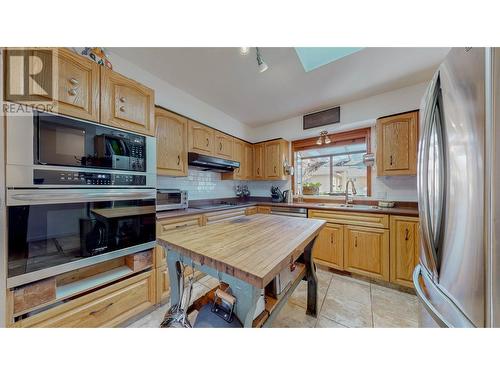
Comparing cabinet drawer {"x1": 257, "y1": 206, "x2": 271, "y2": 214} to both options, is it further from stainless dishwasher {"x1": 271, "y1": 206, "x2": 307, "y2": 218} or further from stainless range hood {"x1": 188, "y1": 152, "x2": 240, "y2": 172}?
stainless range hood {"x1": 188, "y1": 152, "x2": 240, "y2": 172}

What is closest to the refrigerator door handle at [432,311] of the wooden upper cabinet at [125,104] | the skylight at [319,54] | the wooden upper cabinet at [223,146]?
the skylight at [319,54]

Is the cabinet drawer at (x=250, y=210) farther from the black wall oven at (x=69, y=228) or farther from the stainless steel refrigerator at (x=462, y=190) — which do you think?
the stainless steel refrigerator at (x=462, y=190)

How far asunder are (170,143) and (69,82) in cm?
94

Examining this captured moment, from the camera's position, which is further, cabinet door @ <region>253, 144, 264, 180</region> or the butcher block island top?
cabinet door @ <region>253, 144, 264, 180</region>

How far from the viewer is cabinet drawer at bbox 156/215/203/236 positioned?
61.2 inches

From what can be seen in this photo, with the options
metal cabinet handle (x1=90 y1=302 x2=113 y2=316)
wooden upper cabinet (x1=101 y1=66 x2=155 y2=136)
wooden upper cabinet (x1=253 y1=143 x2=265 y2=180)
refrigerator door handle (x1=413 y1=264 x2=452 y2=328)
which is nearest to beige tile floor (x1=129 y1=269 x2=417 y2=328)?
metal cabinet handle (x1=90 y1=302 x2=113 y2=316)

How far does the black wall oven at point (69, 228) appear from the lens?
0.85 meters

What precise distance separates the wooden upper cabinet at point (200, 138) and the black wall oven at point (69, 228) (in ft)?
3.40

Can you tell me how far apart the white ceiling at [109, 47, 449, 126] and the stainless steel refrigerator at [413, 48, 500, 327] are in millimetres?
1372

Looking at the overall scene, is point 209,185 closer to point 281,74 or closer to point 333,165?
point 281,74

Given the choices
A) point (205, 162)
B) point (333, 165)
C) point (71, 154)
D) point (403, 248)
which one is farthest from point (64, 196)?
point (333, 165)

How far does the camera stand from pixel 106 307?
1.17 metres
